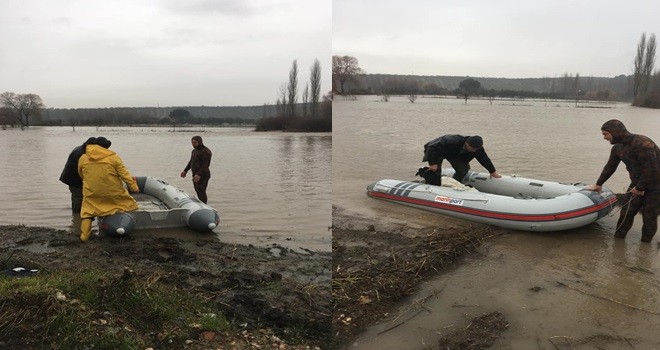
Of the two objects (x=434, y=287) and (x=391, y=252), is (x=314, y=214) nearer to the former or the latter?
(x=391, y=252)

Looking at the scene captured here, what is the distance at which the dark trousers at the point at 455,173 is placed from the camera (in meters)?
7.55

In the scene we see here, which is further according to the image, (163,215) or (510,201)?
(163,215)

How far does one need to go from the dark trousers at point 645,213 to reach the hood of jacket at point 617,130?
0.63 metres

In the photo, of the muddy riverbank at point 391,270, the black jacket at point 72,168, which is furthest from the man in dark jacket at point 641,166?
the black jacket at point 72,168

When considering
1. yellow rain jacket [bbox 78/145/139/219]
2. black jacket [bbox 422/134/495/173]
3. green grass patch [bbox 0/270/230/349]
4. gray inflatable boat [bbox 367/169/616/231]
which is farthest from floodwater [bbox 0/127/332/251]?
black jacket [bbox 422/134/495/173]

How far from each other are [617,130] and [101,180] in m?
5.48

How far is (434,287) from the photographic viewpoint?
13.6ft

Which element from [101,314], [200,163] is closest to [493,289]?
[101,314]

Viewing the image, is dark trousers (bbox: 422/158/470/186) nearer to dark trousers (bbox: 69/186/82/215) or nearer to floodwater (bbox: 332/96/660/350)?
floodwater (bbox: 332/96/660/350)

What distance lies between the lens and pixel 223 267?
4.66 m

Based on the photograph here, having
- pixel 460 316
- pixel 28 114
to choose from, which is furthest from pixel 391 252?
pixel 28 114

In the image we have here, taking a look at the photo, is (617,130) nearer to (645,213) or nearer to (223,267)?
(645,213)

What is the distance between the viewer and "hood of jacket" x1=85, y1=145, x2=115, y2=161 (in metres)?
5.38

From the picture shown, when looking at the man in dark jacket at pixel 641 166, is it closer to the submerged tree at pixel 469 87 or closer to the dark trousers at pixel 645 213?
the dark trousers at pixel 645 213
